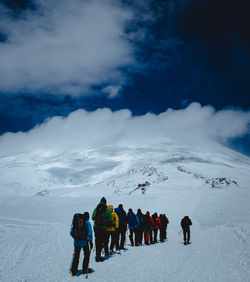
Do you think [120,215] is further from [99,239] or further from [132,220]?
[99,239]

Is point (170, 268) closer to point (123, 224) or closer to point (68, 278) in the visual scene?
point (68, 278)

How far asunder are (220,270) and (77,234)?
4.03 meters

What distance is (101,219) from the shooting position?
7.88 meters

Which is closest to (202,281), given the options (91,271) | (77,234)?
(91,271)

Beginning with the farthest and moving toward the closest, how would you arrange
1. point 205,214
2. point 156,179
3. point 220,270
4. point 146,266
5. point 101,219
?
point 156,179
point 205,214
point 101,219
point 146,266
point 220,270

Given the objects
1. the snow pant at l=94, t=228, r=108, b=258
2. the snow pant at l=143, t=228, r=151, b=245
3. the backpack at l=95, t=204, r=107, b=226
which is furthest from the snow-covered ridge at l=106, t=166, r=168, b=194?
the backpack at l=95, t=204, r=107, b=226

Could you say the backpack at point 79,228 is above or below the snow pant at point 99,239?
above

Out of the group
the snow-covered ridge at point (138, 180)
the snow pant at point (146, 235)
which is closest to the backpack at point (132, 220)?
the snow pant at point (146, 235)

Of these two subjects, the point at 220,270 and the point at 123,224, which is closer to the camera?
the point at 220,270

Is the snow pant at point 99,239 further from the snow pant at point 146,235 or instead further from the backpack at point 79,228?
the snow pant at point 146,235

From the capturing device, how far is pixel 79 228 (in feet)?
22.2

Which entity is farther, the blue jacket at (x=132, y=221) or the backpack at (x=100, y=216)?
the blue jacket at (x=132, y=221)

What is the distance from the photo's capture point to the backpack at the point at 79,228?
22.1 feet

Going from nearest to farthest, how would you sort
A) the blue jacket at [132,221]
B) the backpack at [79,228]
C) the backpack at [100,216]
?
the backpack at [79,228] → the backpack at [100,216] → the blue jacket at [132,221]
